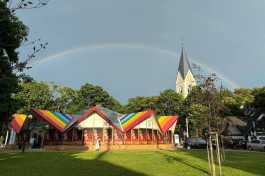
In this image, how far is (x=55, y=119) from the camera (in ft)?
126

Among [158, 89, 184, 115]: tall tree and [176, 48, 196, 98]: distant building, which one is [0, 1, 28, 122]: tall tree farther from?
[176, 48, 196, 98]: distant building

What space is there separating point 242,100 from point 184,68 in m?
51.9

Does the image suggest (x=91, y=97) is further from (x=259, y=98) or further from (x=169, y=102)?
(x=259, y=98)

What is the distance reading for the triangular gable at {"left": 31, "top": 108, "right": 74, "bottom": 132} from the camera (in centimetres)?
3638

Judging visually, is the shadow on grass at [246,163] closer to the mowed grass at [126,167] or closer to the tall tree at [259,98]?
the mowed grass at [126,167]

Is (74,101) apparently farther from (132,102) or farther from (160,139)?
(160,139)

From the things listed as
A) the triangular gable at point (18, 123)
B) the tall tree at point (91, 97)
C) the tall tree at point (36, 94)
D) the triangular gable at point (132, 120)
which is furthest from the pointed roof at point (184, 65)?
the triangular gable at point (18, 123)

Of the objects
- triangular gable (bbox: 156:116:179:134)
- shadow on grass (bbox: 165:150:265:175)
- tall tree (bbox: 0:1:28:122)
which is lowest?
shadow on grass (bbox: 165:150:265:175)

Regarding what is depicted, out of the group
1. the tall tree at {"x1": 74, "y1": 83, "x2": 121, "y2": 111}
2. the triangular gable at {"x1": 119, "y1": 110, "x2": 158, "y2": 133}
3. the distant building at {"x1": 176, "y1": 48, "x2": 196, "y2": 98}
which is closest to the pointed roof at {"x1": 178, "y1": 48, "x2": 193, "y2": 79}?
the distant building at {"x1": 176, "y1": 48, "x2": 196, "y2": 98}

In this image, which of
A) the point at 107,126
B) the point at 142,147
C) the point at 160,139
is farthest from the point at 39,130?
the point at 160,139

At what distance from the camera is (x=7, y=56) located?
17266mm

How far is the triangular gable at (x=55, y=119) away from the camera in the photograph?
3638cm

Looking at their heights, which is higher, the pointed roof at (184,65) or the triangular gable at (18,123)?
the pointed roof at (184,65)

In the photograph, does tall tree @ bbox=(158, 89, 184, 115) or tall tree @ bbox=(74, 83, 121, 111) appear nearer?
tall tree @ bbox=(74, 83, 121, 111)
